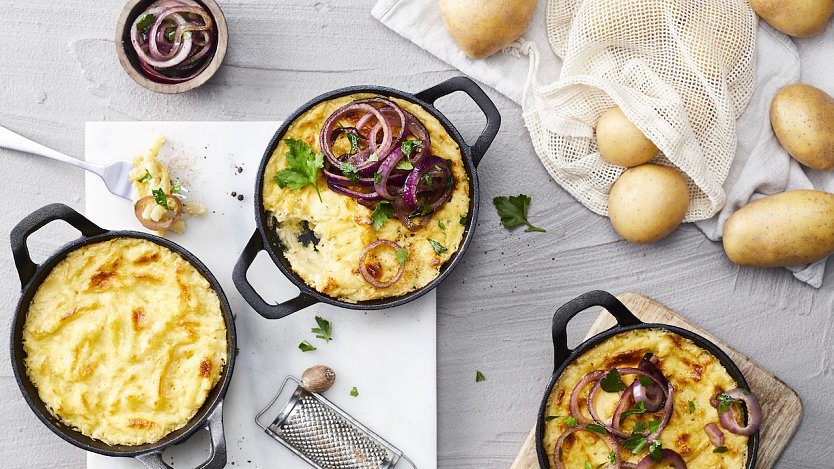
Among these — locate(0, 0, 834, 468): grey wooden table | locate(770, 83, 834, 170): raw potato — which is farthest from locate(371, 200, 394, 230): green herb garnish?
locate(770, 83, 834, 170): raw potato

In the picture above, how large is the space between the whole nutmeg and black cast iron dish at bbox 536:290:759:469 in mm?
965

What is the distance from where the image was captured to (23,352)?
3.28 meters

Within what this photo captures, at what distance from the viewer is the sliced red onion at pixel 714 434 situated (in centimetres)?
A: 335

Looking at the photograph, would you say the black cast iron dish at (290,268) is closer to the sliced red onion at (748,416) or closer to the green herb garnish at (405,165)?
the green herb garnish at (405,165)

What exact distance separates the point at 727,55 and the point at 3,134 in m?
3.40

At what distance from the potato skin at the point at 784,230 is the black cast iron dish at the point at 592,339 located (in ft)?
2.02

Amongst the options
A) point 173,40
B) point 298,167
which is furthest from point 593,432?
point 173,40

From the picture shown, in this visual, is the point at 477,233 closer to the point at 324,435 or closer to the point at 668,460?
the point at 324,435

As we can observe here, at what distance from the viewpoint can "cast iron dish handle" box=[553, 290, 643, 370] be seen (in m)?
3.25

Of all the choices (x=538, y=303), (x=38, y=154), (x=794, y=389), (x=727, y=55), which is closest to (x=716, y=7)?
(x=727, y=55)

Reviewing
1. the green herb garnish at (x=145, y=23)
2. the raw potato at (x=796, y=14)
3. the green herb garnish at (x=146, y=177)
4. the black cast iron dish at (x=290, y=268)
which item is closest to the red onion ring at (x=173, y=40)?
the green herb garnish at (x=145, y=23)

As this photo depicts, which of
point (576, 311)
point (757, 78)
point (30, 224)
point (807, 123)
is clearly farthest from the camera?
point (757, 78)

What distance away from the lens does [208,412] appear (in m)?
3.34

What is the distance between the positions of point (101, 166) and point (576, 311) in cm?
220
